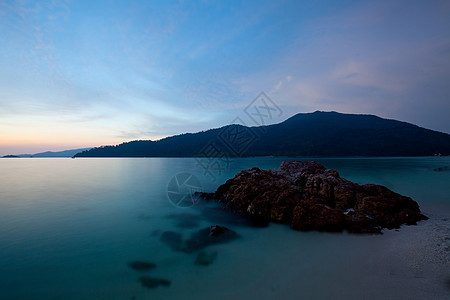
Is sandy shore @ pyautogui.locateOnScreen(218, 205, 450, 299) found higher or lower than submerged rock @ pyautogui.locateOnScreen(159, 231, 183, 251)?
higher

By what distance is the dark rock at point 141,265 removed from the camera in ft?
22.2

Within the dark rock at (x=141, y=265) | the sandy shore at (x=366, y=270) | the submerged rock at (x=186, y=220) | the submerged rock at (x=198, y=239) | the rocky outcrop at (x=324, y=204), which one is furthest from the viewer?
the submerged rock at (x=186, y=220)

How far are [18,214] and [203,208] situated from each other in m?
12.7

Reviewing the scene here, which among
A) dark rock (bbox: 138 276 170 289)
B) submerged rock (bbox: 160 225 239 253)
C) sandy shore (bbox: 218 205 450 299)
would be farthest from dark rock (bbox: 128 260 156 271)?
sandy shore (bbox: 218 205 450 299)

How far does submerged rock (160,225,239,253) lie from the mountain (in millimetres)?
95077

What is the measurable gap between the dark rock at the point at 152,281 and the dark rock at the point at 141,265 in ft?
1.72

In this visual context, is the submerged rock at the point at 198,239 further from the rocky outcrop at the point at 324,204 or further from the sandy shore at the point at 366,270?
the rocky outcrop at the point at 324,204

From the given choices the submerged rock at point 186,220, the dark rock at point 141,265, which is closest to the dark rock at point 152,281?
the dark rock at point 141,265

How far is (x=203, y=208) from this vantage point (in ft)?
45.5

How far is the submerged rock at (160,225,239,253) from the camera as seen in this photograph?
8148mm

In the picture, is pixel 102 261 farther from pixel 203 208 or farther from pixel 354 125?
pixel 354 125

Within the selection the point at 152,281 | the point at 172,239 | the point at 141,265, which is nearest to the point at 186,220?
the point at 172,239

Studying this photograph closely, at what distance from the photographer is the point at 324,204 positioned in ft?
31.9

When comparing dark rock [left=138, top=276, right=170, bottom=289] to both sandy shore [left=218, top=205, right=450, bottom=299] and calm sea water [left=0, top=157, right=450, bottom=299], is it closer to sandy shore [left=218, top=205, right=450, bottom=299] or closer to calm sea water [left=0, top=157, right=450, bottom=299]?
calm sea water [left=0, top=157, right=450, bottom=299]
